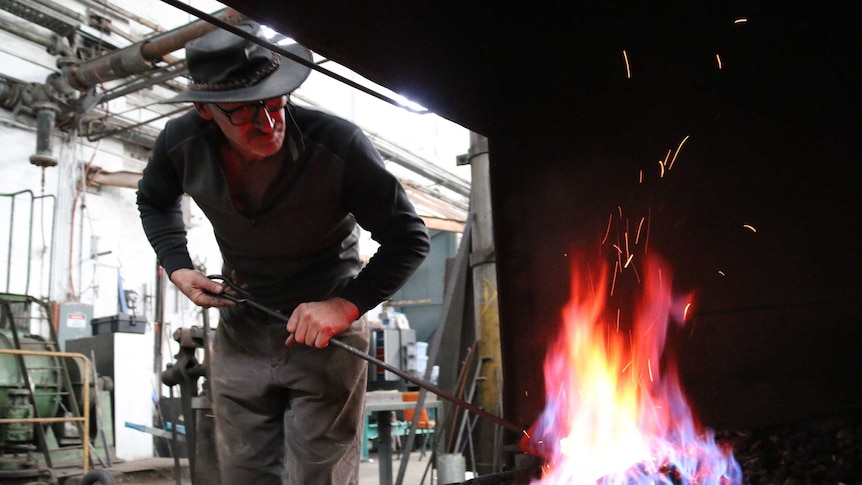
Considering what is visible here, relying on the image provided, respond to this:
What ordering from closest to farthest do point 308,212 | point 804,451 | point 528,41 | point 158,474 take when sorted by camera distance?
point 804,451
point 308,212
point 528,41
point 158,474

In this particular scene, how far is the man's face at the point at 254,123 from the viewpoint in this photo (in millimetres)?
1568

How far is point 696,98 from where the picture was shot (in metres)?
1.71

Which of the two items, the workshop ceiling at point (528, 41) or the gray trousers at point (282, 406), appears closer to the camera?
the workshop ceiling at point (528, 41)

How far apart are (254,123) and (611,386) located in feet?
3.78

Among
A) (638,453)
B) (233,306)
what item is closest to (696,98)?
(638,453)

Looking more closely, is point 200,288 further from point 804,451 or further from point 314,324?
point 804,451

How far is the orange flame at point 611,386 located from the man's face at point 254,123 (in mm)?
890

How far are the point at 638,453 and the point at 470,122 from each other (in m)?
0.97

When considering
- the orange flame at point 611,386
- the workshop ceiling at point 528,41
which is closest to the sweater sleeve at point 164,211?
the workshop ceiling at point 528,41

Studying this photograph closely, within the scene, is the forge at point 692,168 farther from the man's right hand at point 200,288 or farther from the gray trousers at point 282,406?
the man's right hand at point 200,288

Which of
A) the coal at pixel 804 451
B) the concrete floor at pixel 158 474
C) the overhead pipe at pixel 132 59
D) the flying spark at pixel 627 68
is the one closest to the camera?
the coal at pixel 804 451

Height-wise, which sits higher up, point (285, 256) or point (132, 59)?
point (132, 59)

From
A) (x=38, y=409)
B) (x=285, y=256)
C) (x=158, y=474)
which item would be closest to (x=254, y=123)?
(x=285, y=256)

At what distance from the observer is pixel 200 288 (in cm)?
173
